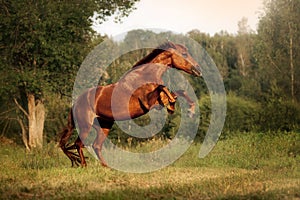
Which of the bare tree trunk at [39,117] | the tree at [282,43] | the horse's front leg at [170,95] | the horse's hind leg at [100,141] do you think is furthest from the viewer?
the tree at [282,43]

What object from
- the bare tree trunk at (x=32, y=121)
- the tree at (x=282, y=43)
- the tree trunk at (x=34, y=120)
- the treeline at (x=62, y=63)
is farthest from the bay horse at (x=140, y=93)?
the tree at (x=282, y=43)

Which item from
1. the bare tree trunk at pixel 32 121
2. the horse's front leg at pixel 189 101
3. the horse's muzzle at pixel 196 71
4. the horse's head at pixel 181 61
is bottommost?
the bare tree trunk at pixel 32 121

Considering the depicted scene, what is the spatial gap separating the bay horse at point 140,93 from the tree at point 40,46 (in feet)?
48.4

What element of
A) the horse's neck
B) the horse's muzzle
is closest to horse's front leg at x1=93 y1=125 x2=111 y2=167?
the horse's neck

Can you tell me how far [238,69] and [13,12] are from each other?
52040mm

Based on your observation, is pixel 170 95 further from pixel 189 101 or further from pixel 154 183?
pixel 154 183

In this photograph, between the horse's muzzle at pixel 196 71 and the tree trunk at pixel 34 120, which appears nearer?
the horse's muzzle at pixel 196 71

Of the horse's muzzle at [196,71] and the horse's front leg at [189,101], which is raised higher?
the horse's muzzle at [196,71]

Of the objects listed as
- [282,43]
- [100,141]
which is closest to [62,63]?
[100,141]

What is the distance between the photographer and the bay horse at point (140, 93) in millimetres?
12273

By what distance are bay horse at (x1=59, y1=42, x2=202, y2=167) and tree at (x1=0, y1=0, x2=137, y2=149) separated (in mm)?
14751

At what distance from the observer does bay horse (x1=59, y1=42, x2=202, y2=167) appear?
12273mm

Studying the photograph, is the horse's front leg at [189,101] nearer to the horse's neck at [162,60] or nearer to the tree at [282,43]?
the horse's neck at [162,60]

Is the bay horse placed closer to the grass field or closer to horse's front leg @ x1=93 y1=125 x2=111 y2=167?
horse's front leg @ x1=93 y1=125 x2=111 y2=167
